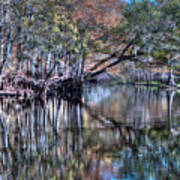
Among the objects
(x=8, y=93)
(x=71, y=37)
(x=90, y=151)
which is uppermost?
(x=71, y=37)

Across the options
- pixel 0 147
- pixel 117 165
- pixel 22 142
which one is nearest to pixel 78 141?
pixel 22 142

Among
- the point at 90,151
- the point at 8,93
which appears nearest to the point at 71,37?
the point at 8,93

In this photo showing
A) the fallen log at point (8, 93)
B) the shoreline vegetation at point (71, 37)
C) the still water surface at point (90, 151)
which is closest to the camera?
the still water surface at point (90, 151)

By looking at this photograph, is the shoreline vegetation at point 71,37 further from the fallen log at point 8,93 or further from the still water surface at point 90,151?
the still water surface at point 90,151

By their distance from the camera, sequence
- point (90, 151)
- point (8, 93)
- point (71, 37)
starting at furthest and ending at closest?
point (8, 93), point (71, 37), point (90, 151)

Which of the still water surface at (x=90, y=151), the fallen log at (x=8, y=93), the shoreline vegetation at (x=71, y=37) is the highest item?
the shoreline vegetation at (x=71, y=37)

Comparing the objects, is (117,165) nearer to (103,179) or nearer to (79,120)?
(103,179)

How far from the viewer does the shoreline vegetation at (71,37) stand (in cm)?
1073

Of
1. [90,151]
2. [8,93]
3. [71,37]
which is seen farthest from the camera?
[8,93]

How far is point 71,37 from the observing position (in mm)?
12352

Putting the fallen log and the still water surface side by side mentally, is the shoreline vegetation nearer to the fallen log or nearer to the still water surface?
the fallen log

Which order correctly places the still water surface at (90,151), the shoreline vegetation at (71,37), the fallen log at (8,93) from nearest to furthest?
the still water surface at (90,151)
the shoreline vegetation at (71,37)
the fallen log at (8,93)

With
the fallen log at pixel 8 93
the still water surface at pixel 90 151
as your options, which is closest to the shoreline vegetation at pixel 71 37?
the fallen log at pixel 8 93

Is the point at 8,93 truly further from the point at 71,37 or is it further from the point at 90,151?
the point at 90,151
